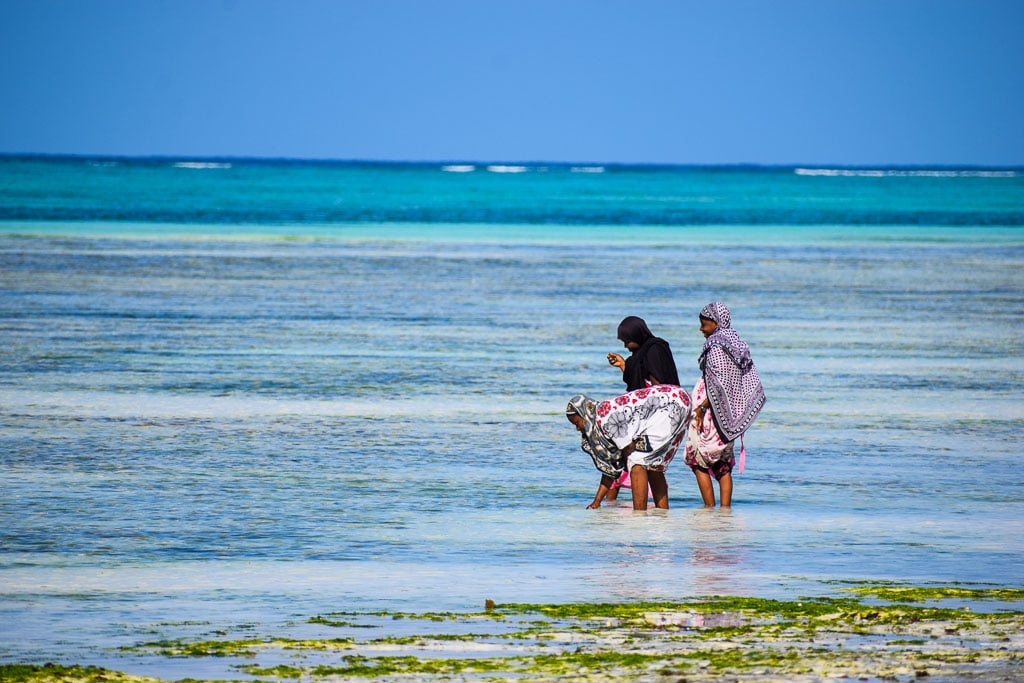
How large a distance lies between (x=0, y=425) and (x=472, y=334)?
8.06 meters

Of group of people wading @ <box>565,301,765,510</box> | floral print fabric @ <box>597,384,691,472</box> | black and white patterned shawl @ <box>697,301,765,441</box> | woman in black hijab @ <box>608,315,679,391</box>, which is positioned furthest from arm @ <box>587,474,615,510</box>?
black and white patterned shawl @ <box>697,301,765,441</box>

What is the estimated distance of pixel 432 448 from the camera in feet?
39.7

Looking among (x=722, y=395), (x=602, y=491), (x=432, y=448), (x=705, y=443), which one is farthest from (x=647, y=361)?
(x=432, y=448)

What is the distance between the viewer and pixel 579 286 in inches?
1115

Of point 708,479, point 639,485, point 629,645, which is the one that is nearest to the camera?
point 629,645

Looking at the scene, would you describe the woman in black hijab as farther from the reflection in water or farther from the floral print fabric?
the reflection in water

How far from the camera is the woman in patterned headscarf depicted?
9.78 meters

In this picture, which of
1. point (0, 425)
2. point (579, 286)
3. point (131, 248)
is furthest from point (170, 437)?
point (131, 248)

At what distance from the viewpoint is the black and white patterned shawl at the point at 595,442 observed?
9.72 meters

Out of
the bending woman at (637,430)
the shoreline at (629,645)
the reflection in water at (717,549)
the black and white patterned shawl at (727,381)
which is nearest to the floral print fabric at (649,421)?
the bending woman at (637,430)

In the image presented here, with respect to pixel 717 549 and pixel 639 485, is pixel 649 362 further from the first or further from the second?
pixel 717 549

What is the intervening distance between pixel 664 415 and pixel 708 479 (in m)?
0.74

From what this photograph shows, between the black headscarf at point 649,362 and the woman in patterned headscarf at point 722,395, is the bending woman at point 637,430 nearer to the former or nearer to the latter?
the black headscarf at point 649,362

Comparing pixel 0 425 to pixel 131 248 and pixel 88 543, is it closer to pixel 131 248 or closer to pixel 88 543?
pixel 88 543
